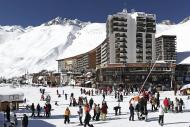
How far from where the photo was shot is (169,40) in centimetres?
16312

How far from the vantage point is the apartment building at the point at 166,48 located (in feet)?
506

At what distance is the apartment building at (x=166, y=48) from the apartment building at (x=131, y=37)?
11.2 metres

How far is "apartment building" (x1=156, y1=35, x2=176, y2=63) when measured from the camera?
154 metres

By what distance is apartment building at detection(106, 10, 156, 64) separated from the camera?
135 m

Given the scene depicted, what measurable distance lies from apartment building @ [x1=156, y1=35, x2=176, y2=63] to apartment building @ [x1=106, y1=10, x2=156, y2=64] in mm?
11229

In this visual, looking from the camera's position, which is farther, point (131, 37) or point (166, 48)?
point (166, 48)

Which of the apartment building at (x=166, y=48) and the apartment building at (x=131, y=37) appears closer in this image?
the apartment building at (x=131, y=37)

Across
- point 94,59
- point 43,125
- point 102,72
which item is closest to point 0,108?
point 43,125

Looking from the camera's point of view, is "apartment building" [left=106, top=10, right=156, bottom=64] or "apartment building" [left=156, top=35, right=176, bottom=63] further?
"apartment building" [left=156, top=35, right=176, bottom=63]

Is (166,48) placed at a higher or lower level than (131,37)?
lower

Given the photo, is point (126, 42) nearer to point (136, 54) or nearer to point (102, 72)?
point (136, 54)

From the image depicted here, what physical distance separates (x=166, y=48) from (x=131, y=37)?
2170cm

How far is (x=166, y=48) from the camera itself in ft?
511

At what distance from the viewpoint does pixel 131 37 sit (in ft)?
457
